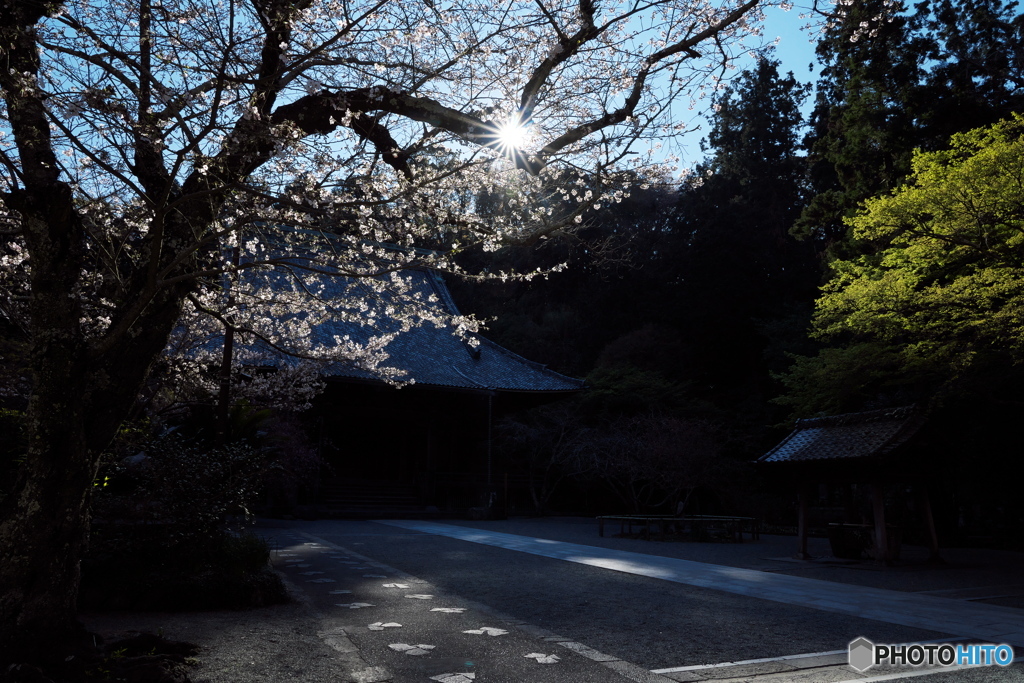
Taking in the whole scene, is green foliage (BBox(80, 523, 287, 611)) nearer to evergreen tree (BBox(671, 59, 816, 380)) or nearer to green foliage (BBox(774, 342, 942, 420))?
green foliage (BBox(774, 342, 942, 420))

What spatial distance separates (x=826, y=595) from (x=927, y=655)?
10.0 ft

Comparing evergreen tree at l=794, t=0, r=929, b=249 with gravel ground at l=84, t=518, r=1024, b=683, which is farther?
evergreen tree at l=794, t=0, r=929, b=249

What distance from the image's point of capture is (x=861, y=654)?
17.1 ft

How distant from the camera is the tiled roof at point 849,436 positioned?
11.0 meters

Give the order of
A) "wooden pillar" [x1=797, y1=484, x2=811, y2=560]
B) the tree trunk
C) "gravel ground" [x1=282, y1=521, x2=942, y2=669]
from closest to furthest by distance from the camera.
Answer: the tree trunk → "gravel ground" [x1=282, y1=521, x2=942, y2=669] → "wooden pillar" [x1=797, y1=484, x2=811, y2=560]

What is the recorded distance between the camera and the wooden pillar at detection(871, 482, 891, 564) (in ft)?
37.0

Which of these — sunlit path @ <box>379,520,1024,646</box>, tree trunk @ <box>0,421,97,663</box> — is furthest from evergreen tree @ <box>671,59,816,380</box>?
tree trunk @ <box>0,421,97,663</box>

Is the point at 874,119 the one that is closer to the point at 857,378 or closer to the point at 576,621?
the point at 857,378

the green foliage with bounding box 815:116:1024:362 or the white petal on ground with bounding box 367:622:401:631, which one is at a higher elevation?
the green foliage with bounding box 815:116:1024:362

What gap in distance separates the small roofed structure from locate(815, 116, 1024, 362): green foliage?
157 cm

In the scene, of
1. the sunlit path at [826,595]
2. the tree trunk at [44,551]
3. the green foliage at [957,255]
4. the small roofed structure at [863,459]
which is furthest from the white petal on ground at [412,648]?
the green foliage at [957,255]

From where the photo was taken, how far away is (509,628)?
605 centimetres

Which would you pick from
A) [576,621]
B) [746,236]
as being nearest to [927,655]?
[576,621]

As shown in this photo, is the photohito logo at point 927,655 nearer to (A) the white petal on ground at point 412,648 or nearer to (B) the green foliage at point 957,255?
(A) the white petal on ground at point 412,648
